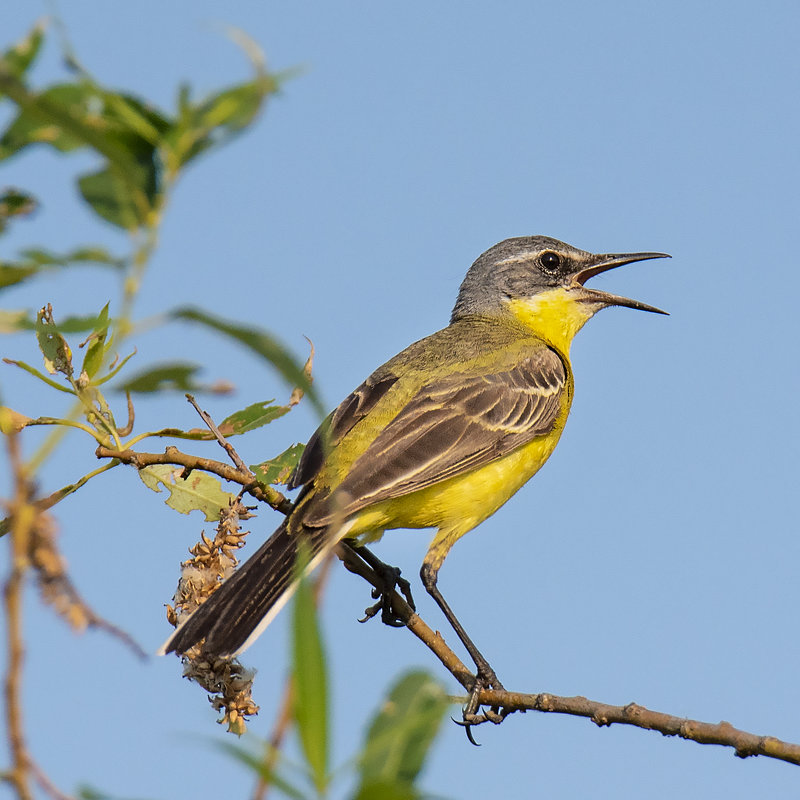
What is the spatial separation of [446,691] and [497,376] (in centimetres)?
617

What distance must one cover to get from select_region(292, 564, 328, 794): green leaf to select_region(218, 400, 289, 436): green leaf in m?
2.73

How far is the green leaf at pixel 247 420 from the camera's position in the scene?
385 centimetres

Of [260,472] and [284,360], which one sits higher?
[260,472]

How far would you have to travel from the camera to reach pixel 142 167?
1.46m

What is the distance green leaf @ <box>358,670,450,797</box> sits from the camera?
4.03 ft

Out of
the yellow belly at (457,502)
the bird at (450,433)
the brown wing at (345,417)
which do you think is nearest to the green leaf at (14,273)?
the bird at (450,433)

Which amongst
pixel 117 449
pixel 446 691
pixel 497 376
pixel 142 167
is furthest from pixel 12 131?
pixel 497 376

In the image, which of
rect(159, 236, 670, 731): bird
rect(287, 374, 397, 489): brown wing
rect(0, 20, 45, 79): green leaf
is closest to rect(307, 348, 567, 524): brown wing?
rect(159, 236, 670, 731): bird

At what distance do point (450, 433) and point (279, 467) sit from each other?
2.68m

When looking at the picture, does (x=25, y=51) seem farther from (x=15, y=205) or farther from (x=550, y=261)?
(x=550, y=261)

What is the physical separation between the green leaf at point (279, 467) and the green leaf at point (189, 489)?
16 centimetres

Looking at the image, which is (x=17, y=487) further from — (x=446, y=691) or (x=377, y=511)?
(x=377, y=511)

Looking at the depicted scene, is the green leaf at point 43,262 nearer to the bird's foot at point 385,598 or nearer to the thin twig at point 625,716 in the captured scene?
the thin twig at point 625,716

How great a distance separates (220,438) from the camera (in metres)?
3.74
